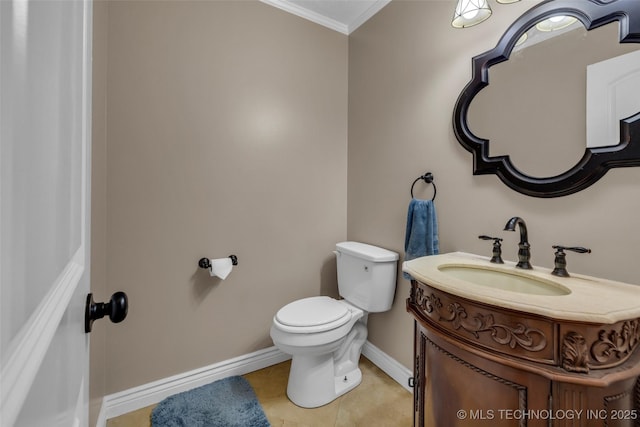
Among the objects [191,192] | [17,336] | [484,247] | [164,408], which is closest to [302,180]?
[191,192]

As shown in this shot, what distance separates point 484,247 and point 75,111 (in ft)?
5.02

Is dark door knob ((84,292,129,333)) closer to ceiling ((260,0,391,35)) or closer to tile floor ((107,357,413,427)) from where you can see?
tile floor ((107,357,413,427))

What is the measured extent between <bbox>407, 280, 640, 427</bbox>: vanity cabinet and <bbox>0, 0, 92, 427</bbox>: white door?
3.00ft

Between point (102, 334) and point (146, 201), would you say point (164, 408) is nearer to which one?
point (102, 334)

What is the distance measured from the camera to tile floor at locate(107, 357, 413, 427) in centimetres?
151

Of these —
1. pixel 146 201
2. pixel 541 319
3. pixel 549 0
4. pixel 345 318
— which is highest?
pixel 549 0

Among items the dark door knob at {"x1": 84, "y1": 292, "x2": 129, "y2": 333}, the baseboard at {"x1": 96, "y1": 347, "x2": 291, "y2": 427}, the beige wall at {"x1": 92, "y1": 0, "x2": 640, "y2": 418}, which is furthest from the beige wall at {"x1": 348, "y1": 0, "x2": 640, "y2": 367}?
the dark door knob at {"x1": 84, "y1": 292, "x2": 129, "y2": 333}

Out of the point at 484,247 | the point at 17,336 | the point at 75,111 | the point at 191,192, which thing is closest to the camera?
the point at 17,336

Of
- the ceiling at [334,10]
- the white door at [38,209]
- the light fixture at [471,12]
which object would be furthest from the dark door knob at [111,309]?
the ceiling at [334,10]

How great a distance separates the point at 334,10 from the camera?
6.77 feet

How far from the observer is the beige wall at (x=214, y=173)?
154 centimetres

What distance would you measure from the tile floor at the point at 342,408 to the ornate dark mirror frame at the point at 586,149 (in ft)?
4.36

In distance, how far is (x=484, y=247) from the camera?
1.37 metres

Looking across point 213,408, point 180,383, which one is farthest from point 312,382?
point 180,383
